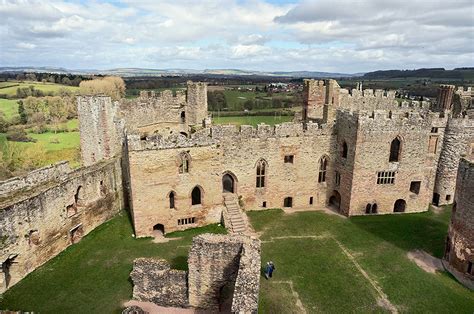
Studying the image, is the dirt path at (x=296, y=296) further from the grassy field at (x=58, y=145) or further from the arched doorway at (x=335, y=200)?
the grassy field at (x=58, y=145)

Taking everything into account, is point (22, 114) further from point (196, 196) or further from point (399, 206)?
point (399, 206)

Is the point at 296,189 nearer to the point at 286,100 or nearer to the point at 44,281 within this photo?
the point at 44,281

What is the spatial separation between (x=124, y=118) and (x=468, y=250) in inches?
1034

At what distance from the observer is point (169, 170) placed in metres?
23.9

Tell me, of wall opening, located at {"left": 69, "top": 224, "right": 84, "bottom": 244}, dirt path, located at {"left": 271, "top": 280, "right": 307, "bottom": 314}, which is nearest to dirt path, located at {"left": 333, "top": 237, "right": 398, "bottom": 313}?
dirt path, located at {"left": 271, "top": 280, "right": 307, "bottom": 314}

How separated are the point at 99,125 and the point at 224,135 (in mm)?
11474

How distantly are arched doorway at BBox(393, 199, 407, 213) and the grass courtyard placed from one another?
1.05 metres

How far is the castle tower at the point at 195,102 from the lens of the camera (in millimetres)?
35156

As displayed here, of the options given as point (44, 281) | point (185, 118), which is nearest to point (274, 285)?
point (44, 281)

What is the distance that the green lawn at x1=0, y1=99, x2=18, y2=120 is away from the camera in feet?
217

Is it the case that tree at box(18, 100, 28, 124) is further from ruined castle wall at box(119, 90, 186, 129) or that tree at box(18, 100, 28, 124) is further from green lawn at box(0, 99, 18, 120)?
ruined castle wall at box(119, 90, 186, 129)

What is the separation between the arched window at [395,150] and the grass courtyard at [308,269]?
4.67m

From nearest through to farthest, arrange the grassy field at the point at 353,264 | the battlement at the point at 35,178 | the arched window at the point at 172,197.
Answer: the grassy field at the point at 353,264
the battlement at the point at 35,178
the arched window at the point at 172,197

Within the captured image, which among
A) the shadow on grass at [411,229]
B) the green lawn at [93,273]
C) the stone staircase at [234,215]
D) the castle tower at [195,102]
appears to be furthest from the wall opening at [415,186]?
the castle tower at [195,102]
